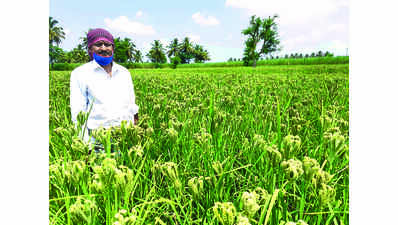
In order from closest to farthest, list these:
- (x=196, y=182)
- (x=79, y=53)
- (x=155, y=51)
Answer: (x=196, y=182), (x=79, y=53), (x=155, y=51)

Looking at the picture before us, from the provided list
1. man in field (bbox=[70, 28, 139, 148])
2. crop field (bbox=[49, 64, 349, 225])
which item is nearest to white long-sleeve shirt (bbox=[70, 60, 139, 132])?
man in field (bbox=[70, 28, 139, 148])

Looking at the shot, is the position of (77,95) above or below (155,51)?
below

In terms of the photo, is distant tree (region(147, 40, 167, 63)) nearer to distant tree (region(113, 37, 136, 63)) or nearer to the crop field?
distant tree (region(113, 37, 136, 63))

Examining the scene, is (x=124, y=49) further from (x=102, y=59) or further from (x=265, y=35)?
(x=265, y=35)

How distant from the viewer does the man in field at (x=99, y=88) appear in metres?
1.48

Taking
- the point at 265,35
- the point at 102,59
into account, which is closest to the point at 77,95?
the point at 102,59

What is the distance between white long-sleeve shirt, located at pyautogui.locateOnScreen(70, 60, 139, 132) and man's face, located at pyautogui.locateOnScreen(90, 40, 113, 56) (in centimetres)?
8

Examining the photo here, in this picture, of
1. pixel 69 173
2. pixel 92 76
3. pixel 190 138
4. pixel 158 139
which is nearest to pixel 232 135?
pixel 190 138

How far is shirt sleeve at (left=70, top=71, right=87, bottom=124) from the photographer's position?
1.44 metres

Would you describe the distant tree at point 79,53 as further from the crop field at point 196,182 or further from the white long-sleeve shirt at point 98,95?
the crop field at point 196,182

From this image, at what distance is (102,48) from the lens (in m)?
1.52

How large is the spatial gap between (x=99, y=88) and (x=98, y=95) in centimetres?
5

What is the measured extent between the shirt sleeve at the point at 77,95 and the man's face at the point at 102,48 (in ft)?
0.65
